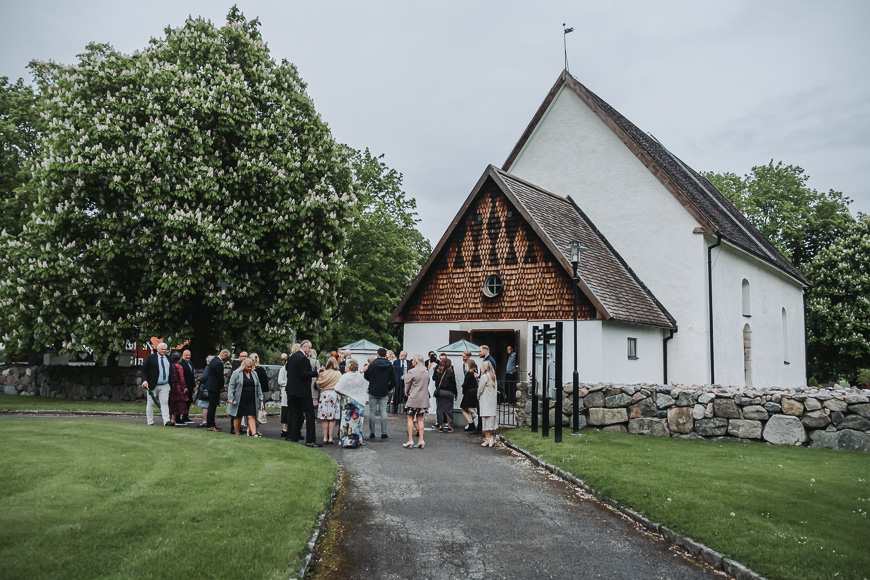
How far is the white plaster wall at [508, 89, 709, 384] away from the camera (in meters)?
22.3

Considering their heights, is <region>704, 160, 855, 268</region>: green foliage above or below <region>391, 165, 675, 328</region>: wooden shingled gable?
above

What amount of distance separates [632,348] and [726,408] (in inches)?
248

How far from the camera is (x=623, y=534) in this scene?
750 cm

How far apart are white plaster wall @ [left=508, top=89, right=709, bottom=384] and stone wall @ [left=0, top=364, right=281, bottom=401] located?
13.0m

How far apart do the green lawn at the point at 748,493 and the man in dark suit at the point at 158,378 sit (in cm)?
806

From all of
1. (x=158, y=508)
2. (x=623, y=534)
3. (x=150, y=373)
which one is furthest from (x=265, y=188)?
(x=623, y=534)

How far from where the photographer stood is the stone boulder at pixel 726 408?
47.8ft

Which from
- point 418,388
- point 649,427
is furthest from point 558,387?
point 418,388

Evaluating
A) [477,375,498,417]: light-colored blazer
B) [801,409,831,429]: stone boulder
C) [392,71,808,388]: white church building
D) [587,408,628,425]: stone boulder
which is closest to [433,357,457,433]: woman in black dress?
[477,375,498,417]: light-colored blazer

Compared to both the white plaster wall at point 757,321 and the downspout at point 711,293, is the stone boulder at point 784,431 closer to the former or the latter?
the downspout at point 711,293

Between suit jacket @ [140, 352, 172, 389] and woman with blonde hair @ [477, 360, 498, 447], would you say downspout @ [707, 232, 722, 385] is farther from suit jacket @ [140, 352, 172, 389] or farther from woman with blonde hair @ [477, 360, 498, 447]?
suit jacket @ [140, 352, 172, 389]

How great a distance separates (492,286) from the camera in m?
21.8

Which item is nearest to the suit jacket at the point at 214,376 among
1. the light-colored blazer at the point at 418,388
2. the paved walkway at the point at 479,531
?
the light-colored blazer at the point at 418,388

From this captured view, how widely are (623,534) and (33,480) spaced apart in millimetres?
7164
